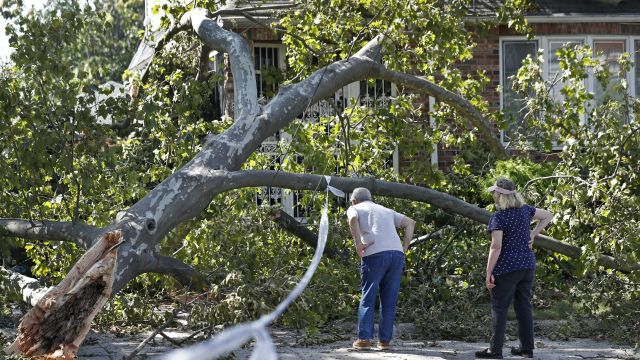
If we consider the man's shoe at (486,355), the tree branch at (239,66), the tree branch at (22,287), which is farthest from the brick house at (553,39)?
the tree branch at (22,287)

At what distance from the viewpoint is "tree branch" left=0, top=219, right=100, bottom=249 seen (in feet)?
27.5

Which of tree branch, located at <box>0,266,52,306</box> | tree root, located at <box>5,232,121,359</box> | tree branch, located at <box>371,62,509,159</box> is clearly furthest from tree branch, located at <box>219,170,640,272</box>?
tree branch, located at <box>0,266,52,306</box>

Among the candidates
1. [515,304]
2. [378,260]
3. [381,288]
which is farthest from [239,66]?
[515,304]

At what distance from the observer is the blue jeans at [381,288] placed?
8773 millimetres

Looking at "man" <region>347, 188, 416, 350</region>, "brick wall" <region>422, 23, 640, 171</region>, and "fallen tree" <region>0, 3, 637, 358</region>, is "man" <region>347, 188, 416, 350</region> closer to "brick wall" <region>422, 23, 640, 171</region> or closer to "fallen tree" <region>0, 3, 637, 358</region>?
"fallen tree" <region>0, 3, 637, 358</region>

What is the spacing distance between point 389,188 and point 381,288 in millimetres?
1016

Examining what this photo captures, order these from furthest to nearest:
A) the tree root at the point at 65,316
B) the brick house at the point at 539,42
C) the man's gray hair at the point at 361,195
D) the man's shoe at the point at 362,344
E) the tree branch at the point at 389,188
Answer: the brick house at the point at 539,42, the man's gray hair at the point at 361,195, the man's shoe at the point at 362,344, the tree branch at the point at 389,188, the tree root at the point at 65,316

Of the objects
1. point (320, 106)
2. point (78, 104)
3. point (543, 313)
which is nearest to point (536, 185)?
point (543, 313)

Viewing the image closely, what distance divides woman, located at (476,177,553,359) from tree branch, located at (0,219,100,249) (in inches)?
127

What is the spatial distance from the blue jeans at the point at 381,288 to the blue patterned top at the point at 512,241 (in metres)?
0.94

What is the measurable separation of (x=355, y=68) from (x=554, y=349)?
3307mm

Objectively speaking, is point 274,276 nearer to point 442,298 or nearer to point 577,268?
point 442,298

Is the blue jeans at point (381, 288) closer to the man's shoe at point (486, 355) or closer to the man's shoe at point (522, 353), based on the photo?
the man's shoe at point (486, 355)

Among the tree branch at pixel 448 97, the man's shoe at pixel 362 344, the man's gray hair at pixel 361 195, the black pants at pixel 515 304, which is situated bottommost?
the man's shoe at pixel 362 344
